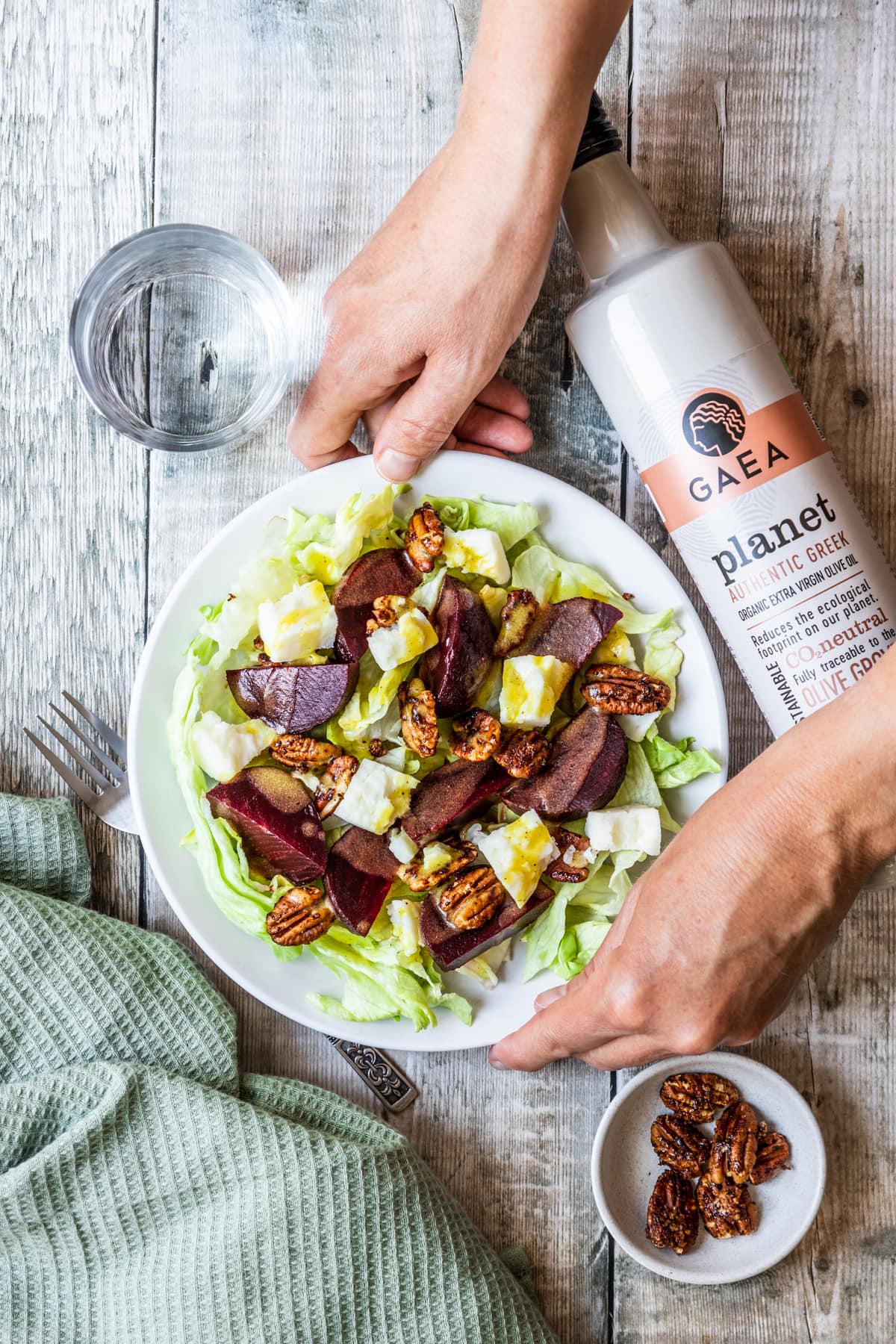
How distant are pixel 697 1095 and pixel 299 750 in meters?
0.57

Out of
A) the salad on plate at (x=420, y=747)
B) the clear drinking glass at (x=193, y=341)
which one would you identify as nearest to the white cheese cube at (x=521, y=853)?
the salad on plate at (x=420, y=747)

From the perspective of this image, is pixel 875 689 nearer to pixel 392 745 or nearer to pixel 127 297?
pixel 392 745

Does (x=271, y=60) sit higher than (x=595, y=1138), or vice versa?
(x=271, y=60)

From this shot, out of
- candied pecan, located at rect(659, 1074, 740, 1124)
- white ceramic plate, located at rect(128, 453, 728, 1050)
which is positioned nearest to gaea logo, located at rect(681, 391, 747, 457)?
white ceramic plate, located at rect(128, 453, 728, 1050)

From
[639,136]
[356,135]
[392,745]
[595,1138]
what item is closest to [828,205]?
[639,136]

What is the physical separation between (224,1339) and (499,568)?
2.68ft

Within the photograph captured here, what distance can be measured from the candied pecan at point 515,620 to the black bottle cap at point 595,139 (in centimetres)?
40

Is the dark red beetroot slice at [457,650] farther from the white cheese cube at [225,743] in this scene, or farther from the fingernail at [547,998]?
the fingernail at [547,998]

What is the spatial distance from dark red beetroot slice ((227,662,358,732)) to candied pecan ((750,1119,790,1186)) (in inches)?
26.0

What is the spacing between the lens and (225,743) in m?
1.06

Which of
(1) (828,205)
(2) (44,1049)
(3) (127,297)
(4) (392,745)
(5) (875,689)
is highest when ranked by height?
(1) (828,205)

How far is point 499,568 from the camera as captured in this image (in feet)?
3.53

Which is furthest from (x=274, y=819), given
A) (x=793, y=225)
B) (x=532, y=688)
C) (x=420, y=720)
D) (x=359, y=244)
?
(x=793, y=225)

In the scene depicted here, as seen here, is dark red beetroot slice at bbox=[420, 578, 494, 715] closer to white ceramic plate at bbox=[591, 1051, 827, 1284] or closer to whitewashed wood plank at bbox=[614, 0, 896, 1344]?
whitewashed wood plank at bbox=[614, 0, 896, 1344]
